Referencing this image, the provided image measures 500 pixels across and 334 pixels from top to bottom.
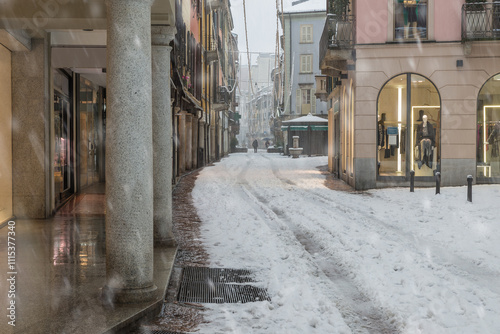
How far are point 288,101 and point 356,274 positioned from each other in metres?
52.3

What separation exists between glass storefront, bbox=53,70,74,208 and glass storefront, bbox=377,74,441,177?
372 inches

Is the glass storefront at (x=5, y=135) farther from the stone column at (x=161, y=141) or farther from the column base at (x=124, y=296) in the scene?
the column base at (x=124, y=296)

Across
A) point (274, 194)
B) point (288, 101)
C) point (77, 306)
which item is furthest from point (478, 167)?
point (288, 101)

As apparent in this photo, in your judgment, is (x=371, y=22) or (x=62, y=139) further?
(x=371, y=22)

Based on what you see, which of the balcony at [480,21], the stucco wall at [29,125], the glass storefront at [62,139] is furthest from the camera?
the balcony at [480,21]

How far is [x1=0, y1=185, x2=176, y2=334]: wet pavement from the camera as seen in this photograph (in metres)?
4.63

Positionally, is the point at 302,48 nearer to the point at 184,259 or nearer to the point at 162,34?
the point at 162,34

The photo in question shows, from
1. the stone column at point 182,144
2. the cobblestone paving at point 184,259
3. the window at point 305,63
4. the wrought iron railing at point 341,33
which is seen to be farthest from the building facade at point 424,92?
the window at point 305,63

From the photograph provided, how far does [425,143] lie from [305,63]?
40.6 metres

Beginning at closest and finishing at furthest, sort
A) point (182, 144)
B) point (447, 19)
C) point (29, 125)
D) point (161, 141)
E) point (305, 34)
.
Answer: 1. point (161, 141)
2. point (29, 125)
3. point (447, 19)
4. point (182, 144)
5. point (305, 34)

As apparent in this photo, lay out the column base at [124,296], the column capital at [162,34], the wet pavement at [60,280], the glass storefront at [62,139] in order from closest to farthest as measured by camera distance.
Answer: the wet pavement at [60,280], the column base at [124,296], the column capital at [162,34], the glass storefront at [62,139]

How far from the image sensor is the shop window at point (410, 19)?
1864cm

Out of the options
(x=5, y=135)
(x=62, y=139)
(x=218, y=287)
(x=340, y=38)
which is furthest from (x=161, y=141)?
(x=340, y=38)

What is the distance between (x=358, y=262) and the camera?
7293 millimetres
